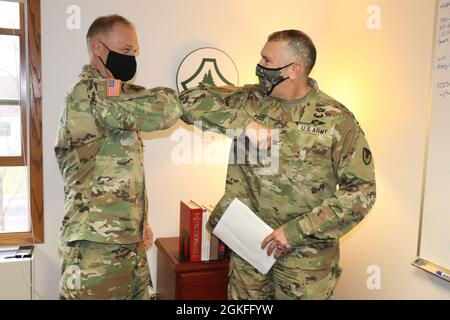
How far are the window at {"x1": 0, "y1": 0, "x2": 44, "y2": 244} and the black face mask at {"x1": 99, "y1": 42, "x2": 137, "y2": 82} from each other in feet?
2.59

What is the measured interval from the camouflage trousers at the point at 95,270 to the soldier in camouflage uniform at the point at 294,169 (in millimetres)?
414

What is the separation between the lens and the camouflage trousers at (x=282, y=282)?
1518 mm

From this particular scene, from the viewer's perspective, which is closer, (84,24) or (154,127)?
(154,127)

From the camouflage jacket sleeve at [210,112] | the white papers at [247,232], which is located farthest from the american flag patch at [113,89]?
the white papers at [247,232]

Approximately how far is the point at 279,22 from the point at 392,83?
843 millimetres

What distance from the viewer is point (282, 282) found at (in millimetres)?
1551

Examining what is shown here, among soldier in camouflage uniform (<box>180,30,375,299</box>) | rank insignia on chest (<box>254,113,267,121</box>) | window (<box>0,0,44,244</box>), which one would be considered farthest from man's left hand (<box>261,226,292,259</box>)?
window (<box>0,0,44,244</box>)

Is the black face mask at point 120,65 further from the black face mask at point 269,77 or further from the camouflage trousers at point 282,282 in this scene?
the camouflage trousers at point 282,282

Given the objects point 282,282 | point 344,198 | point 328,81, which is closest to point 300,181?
point 344,198

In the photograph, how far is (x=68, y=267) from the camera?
1.49m

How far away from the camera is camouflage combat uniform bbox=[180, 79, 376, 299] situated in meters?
1.51

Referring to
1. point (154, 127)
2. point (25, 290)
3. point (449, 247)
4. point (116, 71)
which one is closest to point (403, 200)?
point (449, 247)

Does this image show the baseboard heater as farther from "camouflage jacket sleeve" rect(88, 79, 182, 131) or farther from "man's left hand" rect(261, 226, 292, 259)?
"man's left hand" rect(261, 226, 292, 259)
